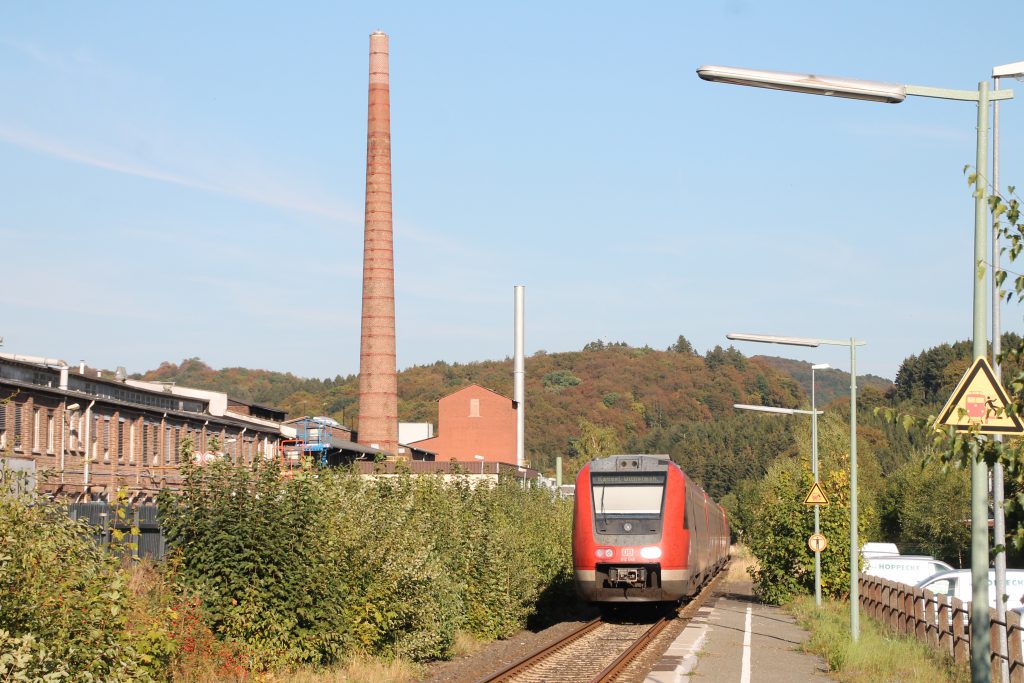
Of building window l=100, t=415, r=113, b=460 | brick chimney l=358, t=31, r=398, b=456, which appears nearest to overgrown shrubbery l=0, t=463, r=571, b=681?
building window l=100, t=415, r=113, b=460

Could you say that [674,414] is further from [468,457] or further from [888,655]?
[888,655]

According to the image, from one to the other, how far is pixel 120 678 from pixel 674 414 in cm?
16182

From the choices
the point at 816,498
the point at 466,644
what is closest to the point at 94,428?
the point at 466,644

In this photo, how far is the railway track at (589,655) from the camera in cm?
1816

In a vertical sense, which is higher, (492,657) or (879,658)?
(879,658)

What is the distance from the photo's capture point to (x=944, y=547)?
→ 61750 mm

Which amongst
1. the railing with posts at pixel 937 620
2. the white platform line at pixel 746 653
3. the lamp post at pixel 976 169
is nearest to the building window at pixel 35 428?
the white platform line at pixel 746 653

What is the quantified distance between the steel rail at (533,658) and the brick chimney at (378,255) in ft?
81.8

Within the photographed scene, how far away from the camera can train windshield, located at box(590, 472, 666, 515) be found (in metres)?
25.7

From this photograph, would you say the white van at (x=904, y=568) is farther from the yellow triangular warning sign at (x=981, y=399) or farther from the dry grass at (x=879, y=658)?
the yellow triangular warning sign at (x=981, y=399)

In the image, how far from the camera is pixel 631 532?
25.5 m

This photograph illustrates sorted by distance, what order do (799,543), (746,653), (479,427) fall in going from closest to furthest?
(746,653)
(799,543)
(479,427)

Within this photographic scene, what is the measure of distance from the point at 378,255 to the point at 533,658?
31541 millimetres

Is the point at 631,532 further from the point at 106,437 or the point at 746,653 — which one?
the point at 106,437
